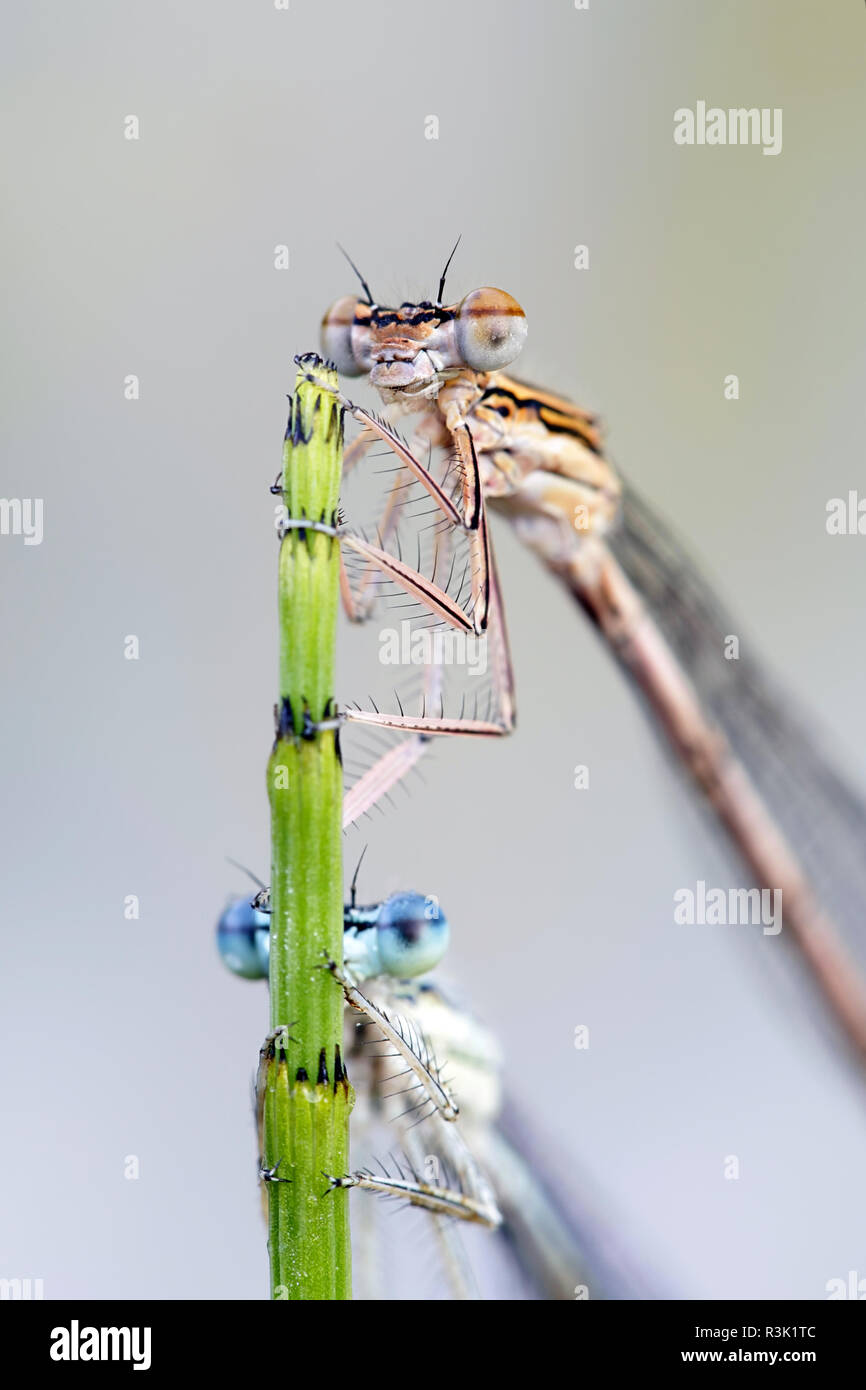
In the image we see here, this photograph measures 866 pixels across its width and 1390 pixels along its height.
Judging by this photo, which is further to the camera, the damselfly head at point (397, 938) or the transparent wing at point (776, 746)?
the transparent wing at point (776, 746)

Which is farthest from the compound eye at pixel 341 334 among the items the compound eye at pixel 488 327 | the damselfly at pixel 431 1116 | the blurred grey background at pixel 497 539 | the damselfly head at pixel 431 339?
the blurred grey background at pixel 497 539

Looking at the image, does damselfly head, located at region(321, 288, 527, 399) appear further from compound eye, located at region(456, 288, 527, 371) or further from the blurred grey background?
the blurred grey background

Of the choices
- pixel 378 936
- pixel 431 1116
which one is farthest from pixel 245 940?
pixel 431 1116

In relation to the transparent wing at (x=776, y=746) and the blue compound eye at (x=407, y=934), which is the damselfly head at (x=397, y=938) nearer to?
the blue compound eye at (x=407, y=934)

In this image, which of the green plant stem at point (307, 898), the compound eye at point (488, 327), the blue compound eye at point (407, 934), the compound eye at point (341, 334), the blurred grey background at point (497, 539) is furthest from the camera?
the blurred grey background at point (497, 539)

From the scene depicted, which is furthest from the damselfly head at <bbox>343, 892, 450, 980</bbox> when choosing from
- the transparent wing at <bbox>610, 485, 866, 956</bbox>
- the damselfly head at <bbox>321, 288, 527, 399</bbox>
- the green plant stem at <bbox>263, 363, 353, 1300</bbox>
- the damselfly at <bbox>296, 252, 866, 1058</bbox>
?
the transparent wing at <bbox>610, 485, 866, 956</bbox>

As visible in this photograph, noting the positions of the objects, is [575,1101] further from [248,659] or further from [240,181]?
[240,181]
